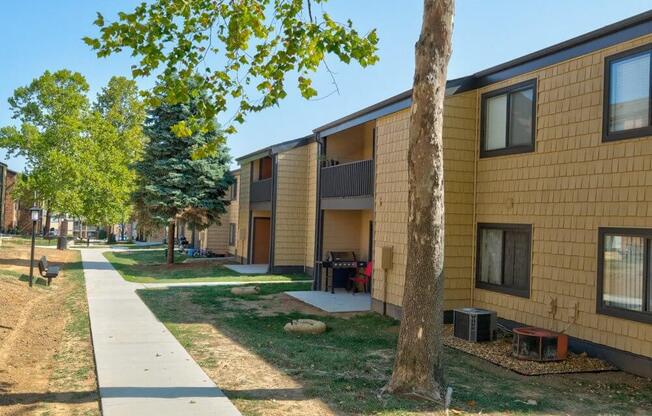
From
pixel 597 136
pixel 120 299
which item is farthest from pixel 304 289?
pixel 597 136

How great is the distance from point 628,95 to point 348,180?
812 centimetres

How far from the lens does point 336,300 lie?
14.6 metres

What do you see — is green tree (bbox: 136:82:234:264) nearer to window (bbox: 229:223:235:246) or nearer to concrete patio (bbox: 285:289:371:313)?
window (bbox: 229:223:235:246)

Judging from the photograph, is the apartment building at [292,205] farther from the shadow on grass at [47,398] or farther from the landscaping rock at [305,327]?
the shadow on grass at [47,398]

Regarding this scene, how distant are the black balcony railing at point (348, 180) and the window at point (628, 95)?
644cm

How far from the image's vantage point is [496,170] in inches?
428

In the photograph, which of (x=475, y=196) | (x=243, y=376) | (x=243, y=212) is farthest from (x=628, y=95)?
(x=243, y=212)

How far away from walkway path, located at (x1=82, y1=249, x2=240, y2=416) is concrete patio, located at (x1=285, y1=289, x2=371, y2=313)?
416cm

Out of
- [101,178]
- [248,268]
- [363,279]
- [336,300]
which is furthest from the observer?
[101,178]

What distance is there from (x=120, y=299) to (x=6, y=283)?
9.68 feet

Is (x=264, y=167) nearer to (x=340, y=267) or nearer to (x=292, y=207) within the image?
(x=292, y=207)

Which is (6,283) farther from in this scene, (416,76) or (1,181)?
(1,181)

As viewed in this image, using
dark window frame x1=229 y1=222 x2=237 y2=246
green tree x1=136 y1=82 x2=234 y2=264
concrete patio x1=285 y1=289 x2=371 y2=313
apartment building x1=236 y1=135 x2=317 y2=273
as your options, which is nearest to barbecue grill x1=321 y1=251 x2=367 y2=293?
concrete patio x1=285 y1=289 x2=371 y2=313

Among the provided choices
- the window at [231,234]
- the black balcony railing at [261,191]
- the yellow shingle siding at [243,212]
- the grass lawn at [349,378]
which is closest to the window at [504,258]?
the grass lawn at [349,378]
